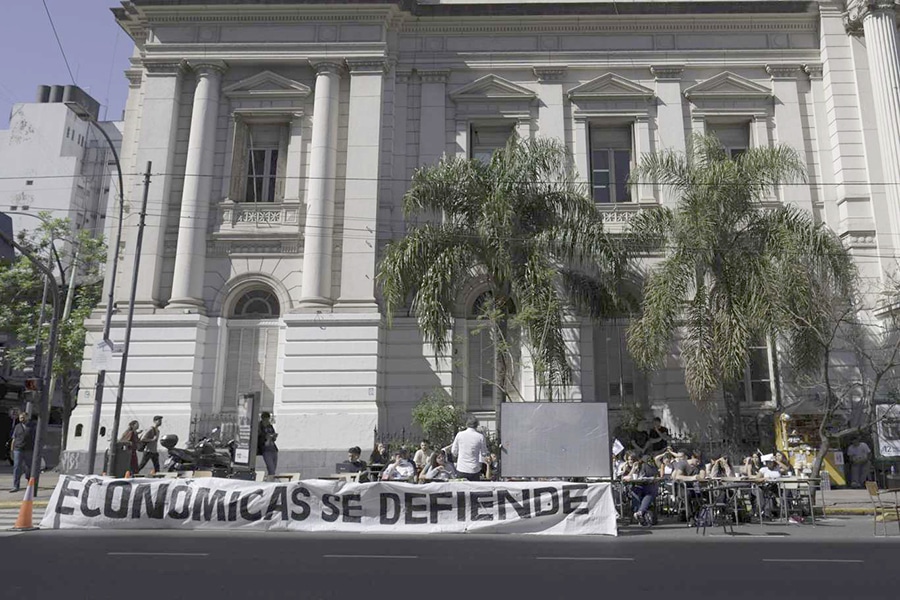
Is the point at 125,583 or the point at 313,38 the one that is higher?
the point at 313,38

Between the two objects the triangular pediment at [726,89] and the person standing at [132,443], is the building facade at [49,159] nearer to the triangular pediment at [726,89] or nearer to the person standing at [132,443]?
the person standing at [132,443]

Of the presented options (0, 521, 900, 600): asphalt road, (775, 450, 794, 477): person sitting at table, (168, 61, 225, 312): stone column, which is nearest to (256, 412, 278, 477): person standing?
(168, 61, 225, 312): stone column

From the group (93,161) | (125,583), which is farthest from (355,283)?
(93,161)

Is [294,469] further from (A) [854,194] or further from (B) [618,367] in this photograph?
(A) [854,194]

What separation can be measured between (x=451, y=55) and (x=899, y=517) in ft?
56.7

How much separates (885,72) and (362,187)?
51.2 ft

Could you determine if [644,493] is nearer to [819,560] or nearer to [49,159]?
[819,560]

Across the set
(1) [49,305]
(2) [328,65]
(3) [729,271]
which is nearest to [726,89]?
(3) [729,271]

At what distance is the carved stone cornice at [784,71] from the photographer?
22.0 m

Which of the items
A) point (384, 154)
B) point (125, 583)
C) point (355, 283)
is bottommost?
point (125, 583)

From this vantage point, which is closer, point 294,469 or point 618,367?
point 294,469

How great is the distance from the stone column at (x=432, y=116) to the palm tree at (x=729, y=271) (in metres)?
7.09

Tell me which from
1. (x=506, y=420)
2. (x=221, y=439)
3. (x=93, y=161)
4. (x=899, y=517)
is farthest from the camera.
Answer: (x=93, y=161)

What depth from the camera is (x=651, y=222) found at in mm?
17656
